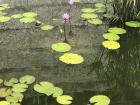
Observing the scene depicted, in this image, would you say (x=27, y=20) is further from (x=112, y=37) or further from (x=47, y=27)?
(x=112, y=37)

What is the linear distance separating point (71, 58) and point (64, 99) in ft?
1.87

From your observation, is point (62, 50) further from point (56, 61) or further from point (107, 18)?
point (107, 18)

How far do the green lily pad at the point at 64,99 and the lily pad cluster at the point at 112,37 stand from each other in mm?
809

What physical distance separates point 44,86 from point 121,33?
43.6 inches

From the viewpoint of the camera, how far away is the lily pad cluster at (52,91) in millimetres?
2607

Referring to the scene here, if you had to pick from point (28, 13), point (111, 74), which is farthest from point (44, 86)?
point (28, 13)

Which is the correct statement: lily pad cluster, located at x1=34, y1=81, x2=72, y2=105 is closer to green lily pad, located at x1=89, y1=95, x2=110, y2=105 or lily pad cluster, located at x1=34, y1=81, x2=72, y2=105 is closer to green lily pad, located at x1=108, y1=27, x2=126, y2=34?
green lily pad, located at x1=89, y1=95, x2=110, y2=105

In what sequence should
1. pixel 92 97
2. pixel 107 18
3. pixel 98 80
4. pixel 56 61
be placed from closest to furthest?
pixel 92 97 → pixel 98 80 → pixel 56 61 → pixel 107 18

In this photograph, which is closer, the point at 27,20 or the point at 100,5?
the point at 27,20

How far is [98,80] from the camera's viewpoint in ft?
9.47

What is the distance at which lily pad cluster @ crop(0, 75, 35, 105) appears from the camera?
102 inches

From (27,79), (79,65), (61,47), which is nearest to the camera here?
(27,79)

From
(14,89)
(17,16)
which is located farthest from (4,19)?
(14,89)

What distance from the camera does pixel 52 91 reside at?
8.87 ft
